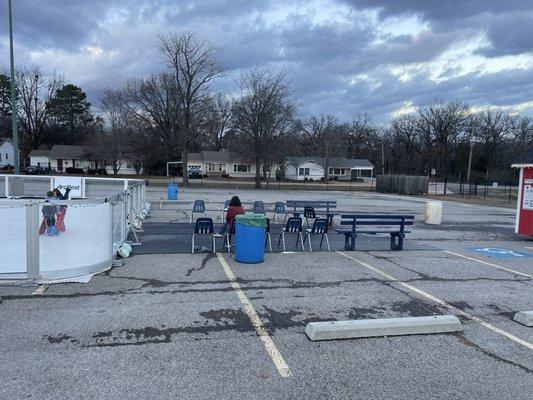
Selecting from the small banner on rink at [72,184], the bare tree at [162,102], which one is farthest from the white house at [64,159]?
the small banner on rink at [72,184]

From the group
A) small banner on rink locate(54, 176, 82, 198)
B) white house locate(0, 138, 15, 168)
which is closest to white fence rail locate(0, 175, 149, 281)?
small banner on rink locate(54, 176, 82, 198)

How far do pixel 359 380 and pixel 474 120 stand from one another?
310ft

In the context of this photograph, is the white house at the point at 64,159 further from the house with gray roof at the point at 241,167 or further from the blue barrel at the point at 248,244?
the blue barrel at the point at 248,244

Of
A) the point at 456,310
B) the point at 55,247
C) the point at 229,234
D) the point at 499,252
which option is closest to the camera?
the point at 456,310

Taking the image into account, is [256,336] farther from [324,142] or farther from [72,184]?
[324,142]

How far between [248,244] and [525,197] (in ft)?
35.0

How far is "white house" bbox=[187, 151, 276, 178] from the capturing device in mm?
77312

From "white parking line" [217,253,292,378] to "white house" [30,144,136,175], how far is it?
7276 cm

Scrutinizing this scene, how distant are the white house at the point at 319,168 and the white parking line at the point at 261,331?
6343 cm

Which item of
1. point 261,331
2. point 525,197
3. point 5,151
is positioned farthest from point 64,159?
point 261,331

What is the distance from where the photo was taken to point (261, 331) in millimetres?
5266

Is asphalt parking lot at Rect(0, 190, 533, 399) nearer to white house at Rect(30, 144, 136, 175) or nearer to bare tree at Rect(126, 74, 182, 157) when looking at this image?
bare tree at Rect(126, 74, 182, 157)

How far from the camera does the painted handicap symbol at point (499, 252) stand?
1130 cm

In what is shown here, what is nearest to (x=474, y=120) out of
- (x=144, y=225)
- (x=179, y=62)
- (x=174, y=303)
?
(x=179, y=62)
